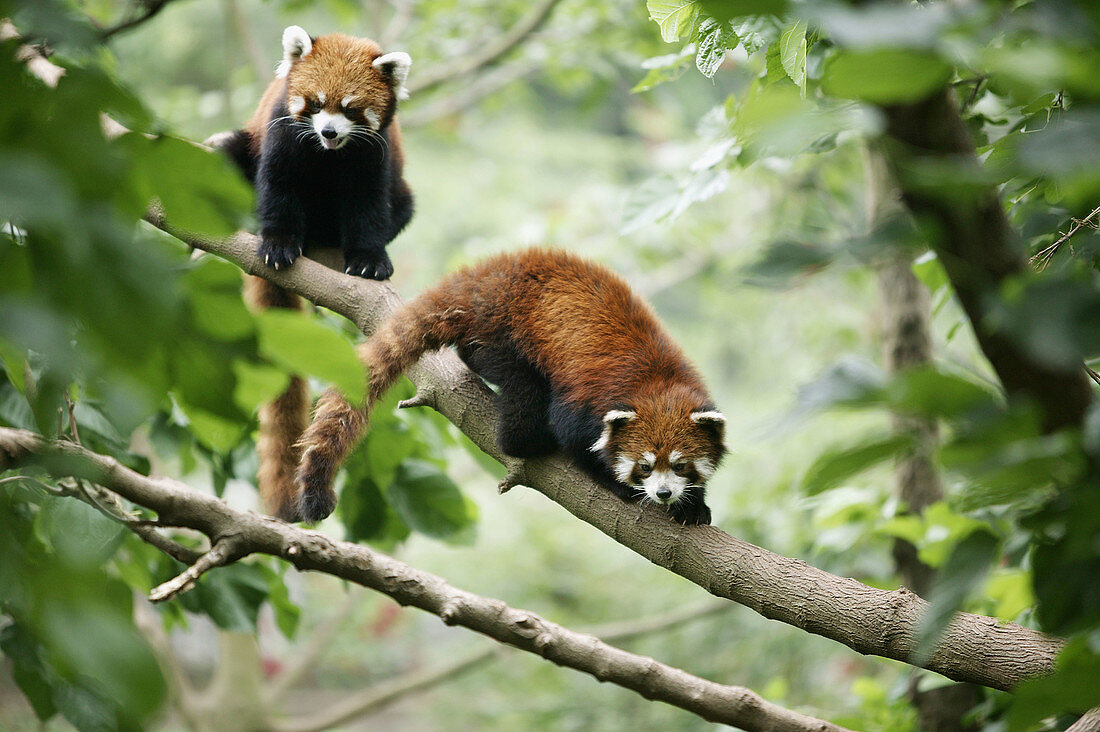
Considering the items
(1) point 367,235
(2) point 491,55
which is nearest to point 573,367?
(1) point 367,235

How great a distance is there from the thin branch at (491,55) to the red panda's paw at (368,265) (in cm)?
206

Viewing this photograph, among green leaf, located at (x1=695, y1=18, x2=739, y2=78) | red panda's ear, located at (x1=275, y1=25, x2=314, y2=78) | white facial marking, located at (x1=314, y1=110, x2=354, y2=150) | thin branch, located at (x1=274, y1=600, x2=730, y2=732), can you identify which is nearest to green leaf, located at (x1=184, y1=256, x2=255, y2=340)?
green leaf, located at (x1=695, y1=18, x2=739, y2=78)

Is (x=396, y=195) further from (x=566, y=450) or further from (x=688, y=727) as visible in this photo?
(x=688, y=727)

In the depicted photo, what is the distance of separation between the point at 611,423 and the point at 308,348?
5.71ft

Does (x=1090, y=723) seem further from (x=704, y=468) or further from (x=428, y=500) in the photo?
(x=428, y=500)

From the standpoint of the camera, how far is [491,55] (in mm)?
4656

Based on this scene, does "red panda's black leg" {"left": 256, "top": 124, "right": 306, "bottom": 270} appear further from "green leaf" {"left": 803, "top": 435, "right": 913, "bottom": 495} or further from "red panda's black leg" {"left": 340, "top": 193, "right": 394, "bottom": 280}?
"green leaf" {"left": 803, "top": 435, "right": 913, "bottom": 495}

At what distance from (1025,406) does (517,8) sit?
188 inches

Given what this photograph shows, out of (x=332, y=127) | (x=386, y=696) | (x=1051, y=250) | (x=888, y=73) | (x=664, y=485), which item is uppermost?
(x=888, y=73)

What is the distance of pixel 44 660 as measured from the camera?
1.78 metres

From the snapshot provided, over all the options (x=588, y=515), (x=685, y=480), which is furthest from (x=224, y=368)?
(x=685, y=480)

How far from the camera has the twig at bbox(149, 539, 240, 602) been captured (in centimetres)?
159

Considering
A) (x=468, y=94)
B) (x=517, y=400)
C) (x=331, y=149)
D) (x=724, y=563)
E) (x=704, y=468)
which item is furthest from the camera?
(x=468, y=94)

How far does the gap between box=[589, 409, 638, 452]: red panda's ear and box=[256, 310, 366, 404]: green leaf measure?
1.68 meters
